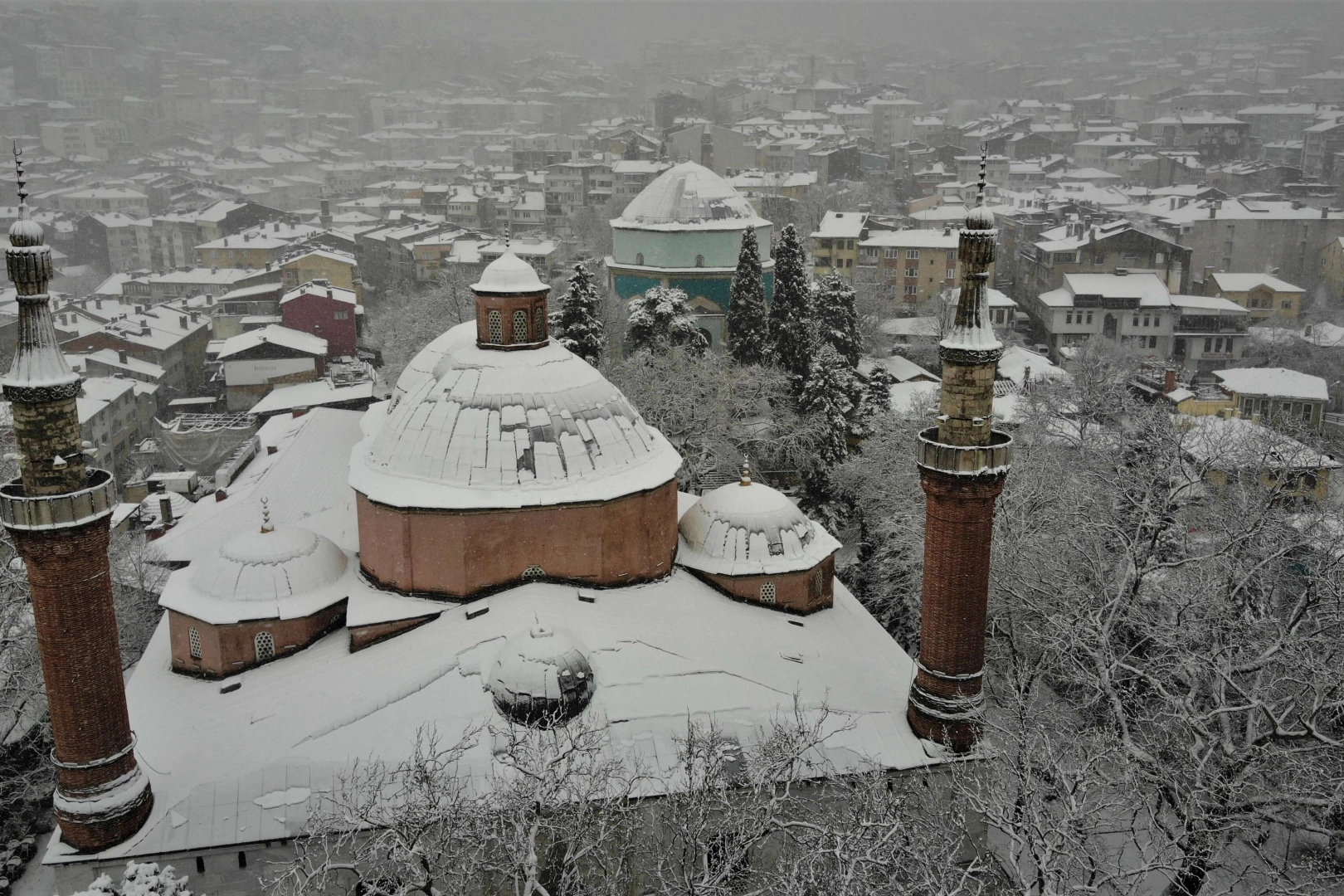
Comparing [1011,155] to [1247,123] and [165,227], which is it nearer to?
[1247,123]

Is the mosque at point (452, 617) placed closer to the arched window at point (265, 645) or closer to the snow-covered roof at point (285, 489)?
the arched window at point (265, 645)

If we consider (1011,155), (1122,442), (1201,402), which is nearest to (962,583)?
(1122,442)

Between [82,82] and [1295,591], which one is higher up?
[82,82]

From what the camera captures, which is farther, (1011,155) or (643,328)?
(1011,155)

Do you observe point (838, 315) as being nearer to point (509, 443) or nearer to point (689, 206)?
point (689, 206)

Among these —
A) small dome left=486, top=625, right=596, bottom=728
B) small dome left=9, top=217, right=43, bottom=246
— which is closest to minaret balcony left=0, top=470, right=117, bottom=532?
small dome left=9, top=217, right=43, bottom=246

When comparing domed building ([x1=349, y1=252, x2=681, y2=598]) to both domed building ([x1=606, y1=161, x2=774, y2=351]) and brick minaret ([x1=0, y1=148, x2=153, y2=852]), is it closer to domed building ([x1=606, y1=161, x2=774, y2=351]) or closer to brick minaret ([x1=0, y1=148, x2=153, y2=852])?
brick minaret ([x1=0, y1=148, x2=153, y2=852])
